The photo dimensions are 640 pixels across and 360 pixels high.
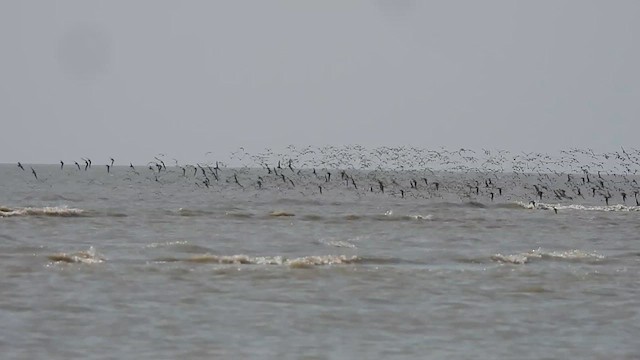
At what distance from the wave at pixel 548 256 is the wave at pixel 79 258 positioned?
12.5 metres

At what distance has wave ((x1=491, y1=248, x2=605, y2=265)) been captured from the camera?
31.7m

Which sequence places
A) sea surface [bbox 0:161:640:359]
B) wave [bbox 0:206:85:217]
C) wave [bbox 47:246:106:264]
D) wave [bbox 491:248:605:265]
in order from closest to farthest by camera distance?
sea surface [bbox 0:161:640:359] → wave [bbox 47:246:106:264] → wave [bbox 491:248:605:265] → wave [bbox 0:206:85:217]

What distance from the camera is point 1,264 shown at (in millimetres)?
27141

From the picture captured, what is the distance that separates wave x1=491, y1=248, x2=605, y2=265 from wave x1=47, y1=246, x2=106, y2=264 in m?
12.5

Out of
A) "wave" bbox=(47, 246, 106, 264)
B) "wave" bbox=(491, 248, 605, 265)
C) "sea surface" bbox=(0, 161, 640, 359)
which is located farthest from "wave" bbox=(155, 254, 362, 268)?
"wave" bbox=(491, 248, 605, 265)

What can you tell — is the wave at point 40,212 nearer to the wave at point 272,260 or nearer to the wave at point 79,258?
the wave at point 79,258

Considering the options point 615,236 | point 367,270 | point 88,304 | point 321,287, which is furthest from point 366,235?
point 88,304

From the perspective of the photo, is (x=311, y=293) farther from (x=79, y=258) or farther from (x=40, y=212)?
(x=40, y=212)

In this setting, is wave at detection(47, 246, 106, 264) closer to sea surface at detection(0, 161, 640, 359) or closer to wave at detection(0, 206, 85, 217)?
sea surface at detection(0, 161, 640, 359)

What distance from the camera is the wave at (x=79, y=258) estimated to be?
93.1 feet

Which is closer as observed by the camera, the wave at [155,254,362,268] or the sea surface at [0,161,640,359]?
the sea surface at [0,161,640,359]

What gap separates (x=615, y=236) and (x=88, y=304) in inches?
1209

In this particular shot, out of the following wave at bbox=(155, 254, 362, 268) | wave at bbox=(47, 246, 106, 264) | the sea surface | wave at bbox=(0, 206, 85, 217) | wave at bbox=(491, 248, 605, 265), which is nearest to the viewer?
the sea surface

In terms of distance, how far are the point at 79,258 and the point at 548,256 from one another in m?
15.6
